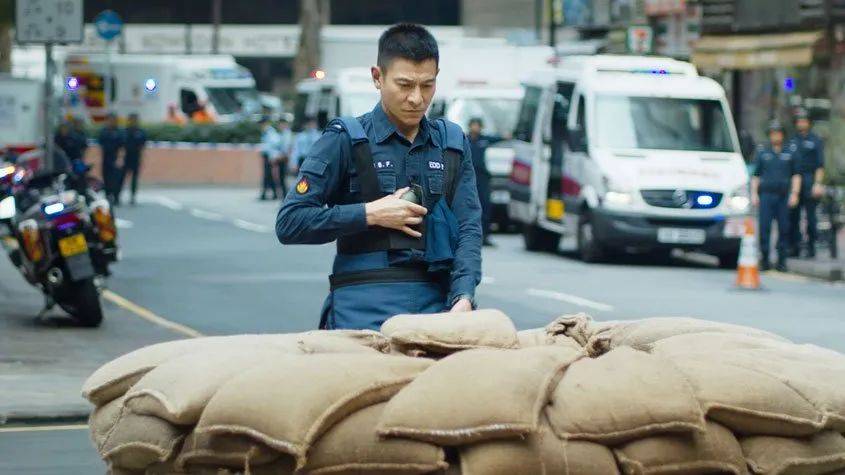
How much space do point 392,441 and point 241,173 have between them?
41957mm

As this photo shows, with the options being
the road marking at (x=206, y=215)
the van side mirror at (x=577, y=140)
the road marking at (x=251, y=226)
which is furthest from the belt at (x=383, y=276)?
the road marking at (x=206, y=215)

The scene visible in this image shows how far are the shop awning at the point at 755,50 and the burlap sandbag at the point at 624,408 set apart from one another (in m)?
30.8

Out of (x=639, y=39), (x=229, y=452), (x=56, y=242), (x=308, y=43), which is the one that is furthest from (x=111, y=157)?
(x=229, y=452)

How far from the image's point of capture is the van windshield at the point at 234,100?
52.7 meters

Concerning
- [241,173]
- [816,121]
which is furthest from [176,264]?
[241,173]

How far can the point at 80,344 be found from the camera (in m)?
14.5

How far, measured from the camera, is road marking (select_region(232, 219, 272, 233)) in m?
29.5

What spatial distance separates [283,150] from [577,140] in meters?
16.4

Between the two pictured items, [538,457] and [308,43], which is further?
[308,43]

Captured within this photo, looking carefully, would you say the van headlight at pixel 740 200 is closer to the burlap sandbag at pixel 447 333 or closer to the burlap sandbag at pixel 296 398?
the burlap sandbag at pixel 447 333

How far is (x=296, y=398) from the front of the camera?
15.5 feet

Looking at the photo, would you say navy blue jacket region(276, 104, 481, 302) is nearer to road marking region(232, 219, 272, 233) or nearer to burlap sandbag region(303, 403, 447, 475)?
burlap sandbag region(303, 403, 447, 475)

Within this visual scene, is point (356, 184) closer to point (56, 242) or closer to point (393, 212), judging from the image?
point (393, 212)

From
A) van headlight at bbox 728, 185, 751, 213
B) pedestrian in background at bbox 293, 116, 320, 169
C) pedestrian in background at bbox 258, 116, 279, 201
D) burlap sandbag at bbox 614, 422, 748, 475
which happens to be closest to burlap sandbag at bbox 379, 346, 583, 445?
burlap sandbag at bbox 614, 422, 748, 475
